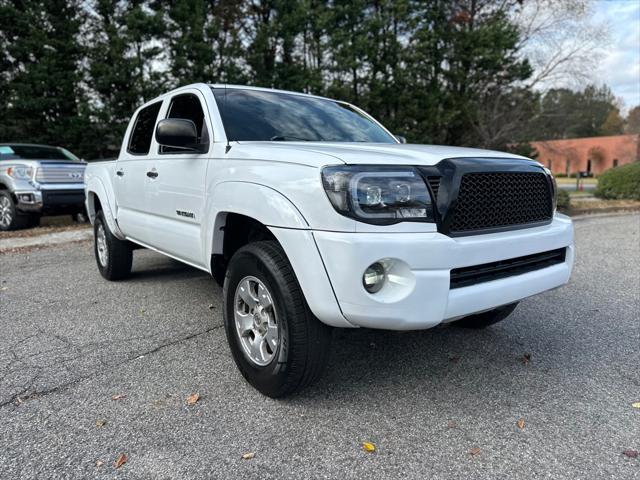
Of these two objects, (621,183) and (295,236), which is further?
(621,183)

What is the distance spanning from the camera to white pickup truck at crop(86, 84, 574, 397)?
2186 mm

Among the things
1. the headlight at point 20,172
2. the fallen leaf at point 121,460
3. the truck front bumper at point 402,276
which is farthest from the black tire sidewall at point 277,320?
the headlight at point 20,172

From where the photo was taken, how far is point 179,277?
5.57 m

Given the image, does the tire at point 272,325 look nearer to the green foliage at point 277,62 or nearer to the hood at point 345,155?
the hood at point 345,155

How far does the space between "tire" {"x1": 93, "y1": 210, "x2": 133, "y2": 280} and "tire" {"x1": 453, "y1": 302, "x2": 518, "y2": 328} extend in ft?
11.9

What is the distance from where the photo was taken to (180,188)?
3.52 m

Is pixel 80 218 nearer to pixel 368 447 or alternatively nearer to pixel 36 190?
pixel 36 190

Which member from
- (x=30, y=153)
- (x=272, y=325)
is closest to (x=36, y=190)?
(x=30, y=153)

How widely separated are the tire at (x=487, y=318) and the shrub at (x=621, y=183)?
48.8 ft

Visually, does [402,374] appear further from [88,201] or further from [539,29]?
[539,29]

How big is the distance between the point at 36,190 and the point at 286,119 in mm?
7344

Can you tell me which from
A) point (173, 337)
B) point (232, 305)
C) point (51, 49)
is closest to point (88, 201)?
point (173, 337)

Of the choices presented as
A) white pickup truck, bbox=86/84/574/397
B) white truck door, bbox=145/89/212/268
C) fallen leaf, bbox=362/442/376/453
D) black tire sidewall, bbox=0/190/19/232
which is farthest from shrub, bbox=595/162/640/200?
black tire sidewall, bbox=0/190/19/232

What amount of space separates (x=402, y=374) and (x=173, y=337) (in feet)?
5.93
